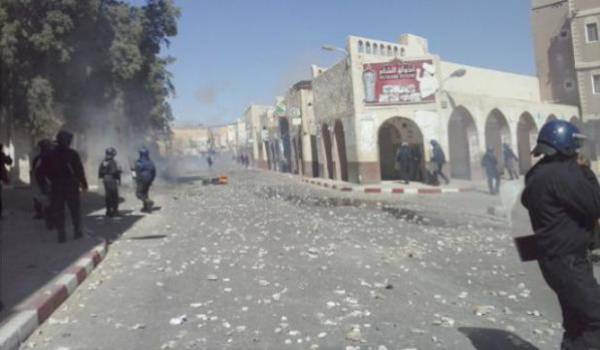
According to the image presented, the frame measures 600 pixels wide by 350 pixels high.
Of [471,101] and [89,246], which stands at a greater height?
[471,101]

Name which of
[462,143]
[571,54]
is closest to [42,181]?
[462,143]

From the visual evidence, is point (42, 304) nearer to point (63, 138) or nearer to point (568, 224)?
point (63, 138)

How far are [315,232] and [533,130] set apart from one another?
24413mm

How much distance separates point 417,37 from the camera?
28.3 meters

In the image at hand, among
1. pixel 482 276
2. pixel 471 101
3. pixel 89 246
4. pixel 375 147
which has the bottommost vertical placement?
pixel 482 276

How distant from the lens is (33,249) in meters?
8.61

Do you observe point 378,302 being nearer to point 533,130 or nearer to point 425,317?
point 425,317

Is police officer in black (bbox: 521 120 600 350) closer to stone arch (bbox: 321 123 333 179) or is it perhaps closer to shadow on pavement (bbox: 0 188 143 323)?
shadow on pavement (bbox: 0 188 143 323)

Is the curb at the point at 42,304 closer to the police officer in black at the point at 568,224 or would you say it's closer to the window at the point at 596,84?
the police officer in black at the point at 568,224

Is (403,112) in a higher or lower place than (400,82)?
lower

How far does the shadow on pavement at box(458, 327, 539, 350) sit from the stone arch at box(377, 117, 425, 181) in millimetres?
19430

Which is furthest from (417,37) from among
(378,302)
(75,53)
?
(378,302)

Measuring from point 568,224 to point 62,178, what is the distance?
7981 millimetres

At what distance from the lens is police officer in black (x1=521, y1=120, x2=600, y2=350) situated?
305 cm
